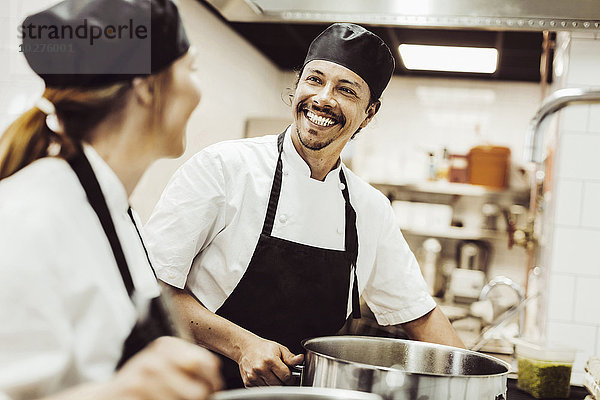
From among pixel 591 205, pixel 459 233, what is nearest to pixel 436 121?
pixel 459 233

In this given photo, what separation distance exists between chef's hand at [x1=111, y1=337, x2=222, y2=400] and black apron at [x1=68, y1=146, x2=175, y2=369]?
0.06 metres

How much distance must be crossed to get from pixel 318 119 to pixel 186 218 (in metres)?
0.45

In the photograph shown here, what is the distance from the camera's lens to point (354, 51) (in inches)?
65.4

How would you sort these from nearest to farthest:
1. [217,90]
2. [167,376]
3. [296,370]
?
[167,376]
[296,370]
[217,90]

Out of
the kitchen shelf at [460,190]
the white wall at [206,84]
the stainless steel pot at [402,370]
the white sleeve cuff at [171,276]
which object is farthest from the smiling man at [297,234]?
the kitchen shelf at [460,190]

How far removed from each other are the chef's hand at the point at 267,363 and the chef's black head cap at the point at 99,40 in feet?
2.28

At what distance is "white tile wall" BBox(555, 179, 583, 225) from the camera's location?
101 inches

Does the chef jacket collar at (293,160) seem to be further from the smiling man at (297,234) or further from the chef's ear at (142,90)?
the chef's ear at (142,90)

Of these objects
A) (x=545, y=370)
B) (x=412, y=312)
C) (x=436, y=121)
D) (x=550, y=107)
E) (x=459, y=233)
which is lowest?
(x=545, y=370)

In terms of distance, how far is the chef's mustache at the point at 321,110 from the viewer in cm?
163

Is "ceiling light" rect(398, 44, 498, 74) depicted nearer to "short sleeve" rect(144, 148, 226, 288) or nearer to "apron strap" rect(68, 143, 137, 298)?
"short sleeve" rect(144, 148, 226, 288)

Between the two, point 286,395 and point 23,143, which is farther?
point 23,143

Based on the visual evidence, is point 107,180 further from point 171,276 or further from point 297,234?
point 297,234

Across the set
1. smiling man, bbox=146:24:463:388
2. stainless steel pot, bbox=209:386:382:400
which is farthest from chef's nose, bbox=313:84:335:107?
stainless steel pot, bbox=209:386:382:400
